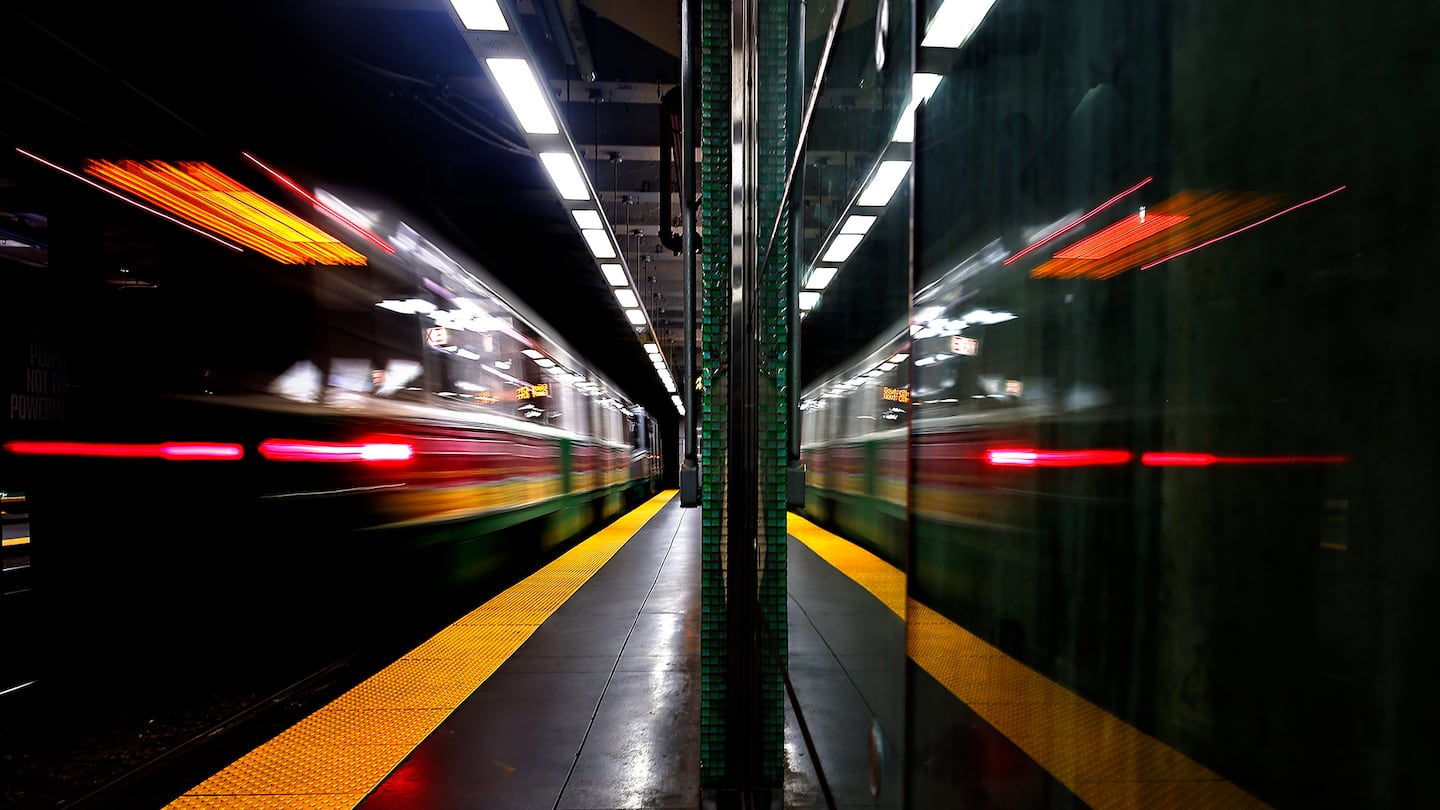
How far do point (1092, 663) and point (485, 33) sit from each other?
509cm

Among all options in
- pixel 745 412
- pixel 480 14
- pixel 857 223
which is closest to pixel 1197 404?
pixel 857 223

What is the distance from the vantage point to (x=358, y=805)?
2744mm

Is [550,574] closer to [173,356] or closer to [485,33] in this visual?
[173,356]

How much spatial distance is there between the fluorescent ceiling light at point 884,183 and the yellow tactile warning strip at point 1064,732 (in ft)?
2.08

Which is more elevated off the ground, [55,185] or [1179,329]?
[55,185]

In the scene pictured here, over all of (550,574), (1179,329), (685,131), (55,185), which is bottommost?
(550,574)

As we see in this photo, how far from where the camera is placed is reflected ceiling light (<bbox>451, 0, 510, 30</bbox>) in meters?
4.34

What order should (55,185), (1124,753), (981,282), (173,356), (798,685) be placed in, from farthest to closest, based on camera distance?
(173,356), (798,685), (55,185), (981,282), (1124,753)

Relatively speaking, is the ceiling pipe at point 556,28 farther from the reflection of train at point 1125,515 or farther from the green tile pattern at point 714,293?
the reflection of train at point 1125,515

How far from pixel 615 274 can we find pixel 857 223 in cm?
919

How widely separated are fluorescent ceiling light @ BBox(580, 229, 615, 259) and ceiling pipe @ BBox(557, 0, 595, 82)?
1.62 m

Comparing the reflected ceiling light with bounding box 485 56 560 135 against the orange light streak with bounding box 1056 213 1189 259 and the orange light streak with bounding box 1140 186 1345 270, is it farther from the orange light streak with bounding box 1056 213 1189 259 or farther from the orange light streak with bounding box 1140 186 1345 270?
the orange light streak with bounding box 1140 186 1345 270

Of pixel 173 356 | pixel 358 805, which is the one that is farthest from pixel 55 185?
pixel 358 805

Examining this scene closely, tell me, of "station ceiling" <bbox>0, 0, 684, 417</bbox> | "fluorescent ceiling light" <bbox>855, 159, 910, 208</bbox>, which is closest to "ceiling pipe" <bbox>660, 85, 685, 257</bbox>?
"station ceiling" <bbox>0, 0, 684, 417</bbox>
